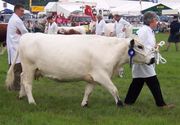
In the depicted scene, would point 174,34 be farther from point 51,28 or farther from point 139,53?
point 139,53

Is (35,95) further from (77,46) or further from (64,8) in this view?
(64,8)

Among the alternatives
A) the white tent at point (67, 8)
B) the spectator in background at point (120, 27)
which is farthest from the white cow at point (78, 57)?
the white tent at point (67, 8)

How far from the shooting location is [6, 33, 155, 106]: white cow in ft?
31.3

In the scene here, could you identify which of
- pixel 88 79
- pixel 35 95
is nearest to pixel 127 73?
pixel 35 95

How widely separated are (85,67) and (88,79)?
0.30m

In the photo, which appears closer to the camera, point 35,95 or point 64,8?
point 35,95

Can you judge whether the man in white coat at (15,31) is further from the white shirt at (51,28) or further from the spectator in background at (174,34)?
the spectator in background at (174,34)

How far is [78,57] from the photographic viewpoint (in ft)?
31.2

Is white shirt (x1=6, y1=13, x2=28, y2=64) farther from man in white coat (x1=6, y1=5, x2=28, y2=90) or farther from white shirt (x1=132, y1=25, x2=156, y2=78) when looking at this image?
white shirt (x1=132, y1=25, x2=156, y2=78)

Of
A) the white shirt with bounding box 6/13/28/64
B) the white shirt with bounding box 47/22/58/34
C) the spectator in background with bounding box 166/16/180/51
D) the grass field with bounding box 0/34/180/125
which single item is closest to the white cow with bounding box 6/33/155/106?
the grass field with bounding box 0/34/180/125

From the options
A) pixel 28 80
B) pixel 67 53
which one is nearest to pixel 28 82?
pixel 28 80

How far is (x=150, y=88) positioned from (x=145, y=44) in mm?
924

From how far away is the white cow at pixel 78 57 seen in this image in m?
9.54

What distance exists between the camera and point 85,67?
376 inches
